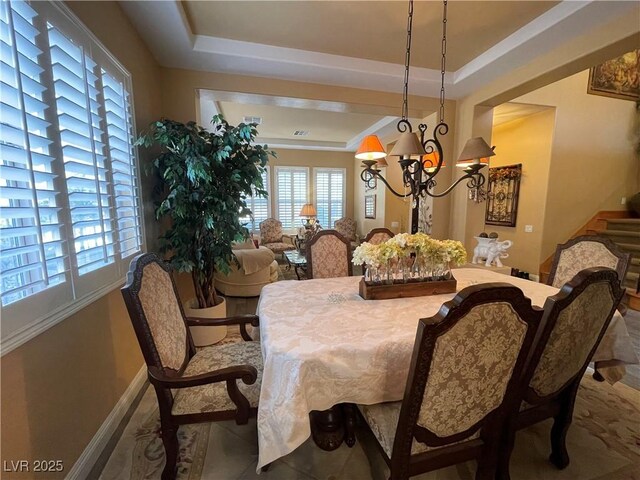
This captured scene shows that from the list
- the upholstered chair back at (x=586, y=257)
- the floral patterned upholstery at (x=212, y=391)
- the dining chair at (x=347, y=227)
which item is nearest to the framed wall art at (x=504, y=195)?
the upholstered chair back at (x=586, y=257)

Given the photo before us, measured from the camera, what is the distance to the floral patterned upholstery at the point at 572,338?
1.12 m

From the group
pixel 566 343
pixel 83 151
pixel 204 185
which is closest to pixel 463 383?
pixel 566 343

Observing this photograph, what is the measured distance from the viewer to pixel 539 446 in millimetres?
1575

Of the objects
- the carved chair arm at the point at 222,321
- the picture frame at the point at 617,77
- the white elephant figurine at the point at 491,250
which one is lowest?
the carved chair arm at the point at 222,321

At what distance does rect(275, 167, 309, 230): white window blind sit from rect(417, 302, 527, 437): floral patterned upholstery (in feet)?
21.8

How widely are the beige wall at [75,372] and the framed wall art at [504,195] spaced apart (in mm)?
5242

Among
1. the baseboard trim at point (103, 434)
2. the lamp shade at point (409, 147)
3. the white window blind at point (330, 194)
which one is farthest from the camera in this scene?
the white window blind at point (330, 194)

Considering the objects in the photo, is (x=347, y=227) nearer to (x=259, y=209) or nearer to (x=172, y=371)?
(x=259, y=209)

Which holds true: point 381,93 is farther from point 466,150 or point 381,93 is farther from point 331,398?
point 331,398

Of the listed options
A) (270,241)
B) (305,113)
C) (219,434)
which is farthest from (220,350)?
(270,241)

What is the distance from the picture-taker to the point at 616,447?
61.5 inches

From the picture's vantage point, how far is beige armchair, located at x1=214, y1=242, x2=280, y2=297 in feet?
12.7

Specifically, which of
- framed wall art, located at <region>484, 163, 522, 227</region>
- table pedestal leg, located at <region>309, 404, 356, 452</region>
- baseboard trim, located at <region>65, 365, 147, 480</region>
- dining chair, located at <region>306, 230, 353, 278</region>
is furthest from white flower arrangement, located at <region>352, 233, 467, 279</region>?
framed wall art, located at <region>484, 163, 522, 227</region>

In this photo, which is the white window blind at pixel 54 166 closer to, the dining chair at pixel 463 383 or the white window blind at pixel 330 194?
the dining chair at pixel 463 383
